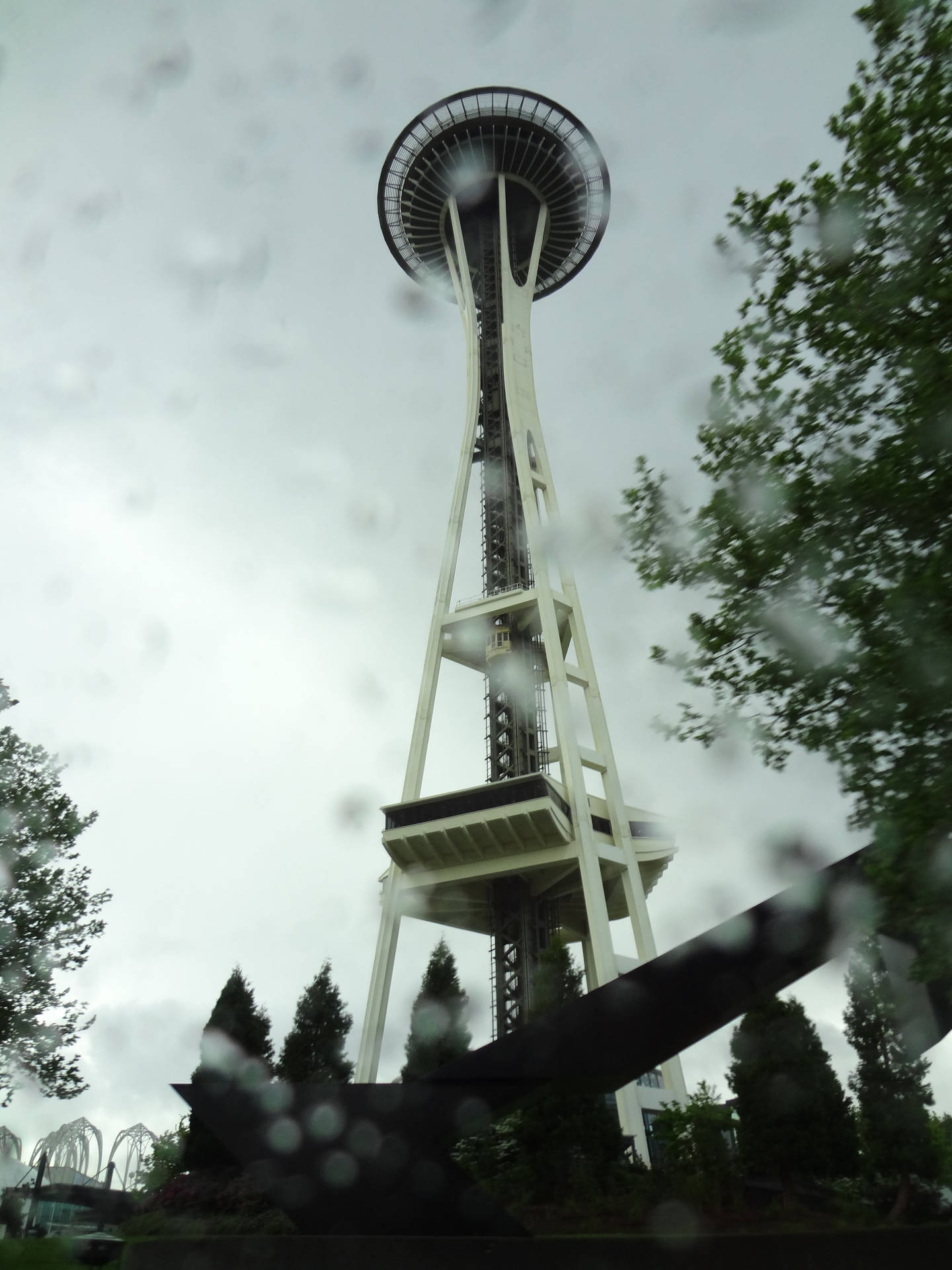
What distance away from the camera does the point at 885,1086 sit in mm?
21484

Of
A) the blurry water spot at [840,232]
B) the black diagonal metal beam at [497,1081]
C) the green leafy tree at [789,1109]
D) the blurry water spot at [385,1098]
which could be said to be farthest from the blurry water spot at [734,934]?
the green leafy tree at [789,1109]

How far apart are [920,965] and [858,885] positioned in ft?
3.60

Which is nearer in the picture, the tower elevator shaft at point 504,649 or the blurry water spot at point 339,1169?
the blurry water spot at point 339,1169

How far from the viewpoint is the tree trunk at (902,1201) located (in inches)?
674

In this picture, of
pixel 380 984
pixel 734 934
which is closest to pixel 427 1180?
pixel 734 934

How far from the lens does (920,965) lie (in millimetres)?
10383

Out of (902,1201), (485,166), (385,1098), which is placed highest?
(485,166)

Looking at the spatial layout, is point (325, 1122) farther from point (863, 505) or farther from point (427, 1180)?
point (863, 505)

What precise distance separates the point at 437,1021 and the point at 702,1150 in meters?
14.7

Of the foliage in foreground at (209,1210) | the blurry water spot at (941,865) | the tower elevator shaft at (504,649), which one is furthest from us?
the tower elevator shaft at (504,649)

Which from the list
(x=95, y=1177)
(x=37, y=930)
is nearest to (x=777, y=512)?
(x=37, y=930)

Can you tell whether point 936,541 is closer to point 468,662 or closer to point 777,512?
point 777,512

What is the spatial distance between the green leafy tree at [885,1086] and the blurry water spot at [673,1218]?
4794 millimetres

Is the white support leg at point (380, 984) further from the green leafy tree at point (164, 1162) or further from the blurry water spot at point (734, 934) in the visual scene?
the blurry water spot at point (734, 934)
